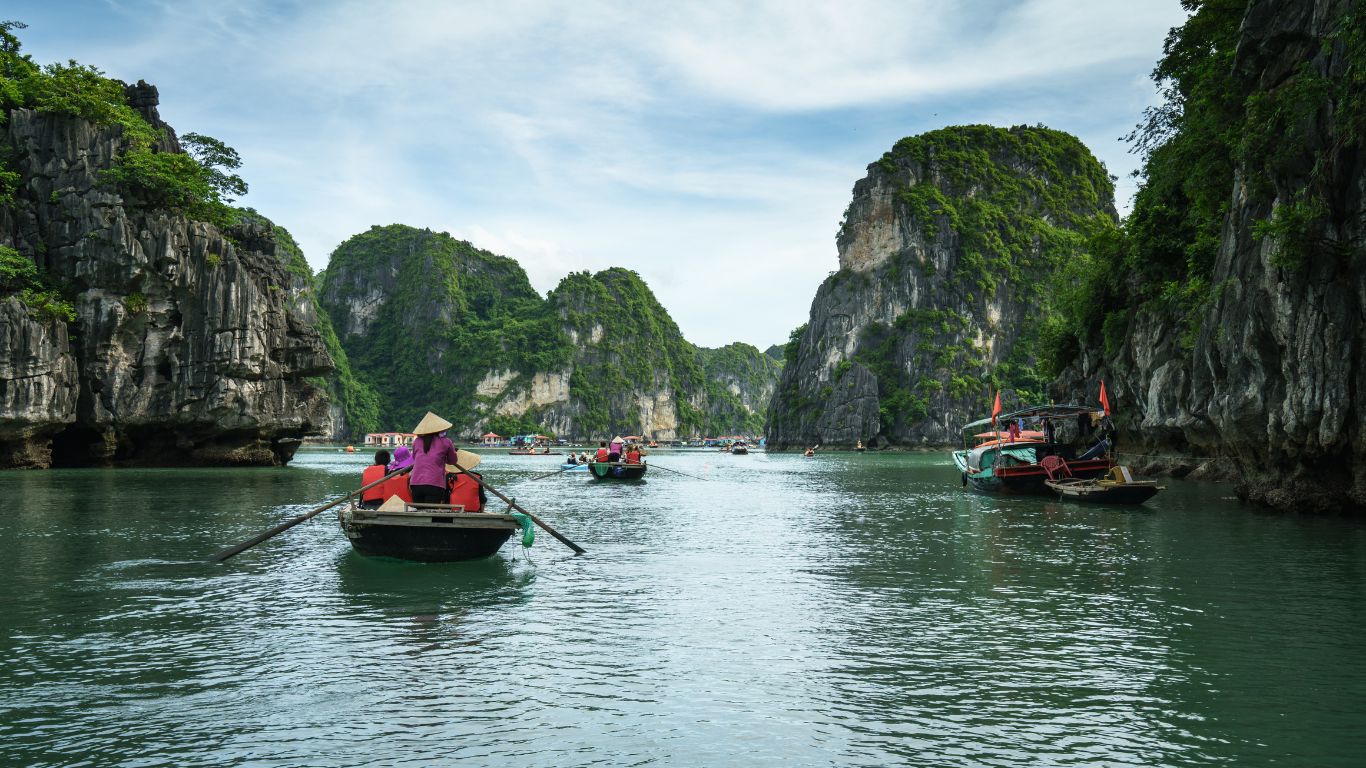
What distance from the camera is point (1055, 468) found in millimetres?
29281

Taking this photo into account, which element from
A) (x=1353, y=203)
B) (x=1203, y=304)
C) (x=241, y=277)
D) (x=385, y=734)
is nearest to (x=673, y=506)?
(x=1203, y=304)

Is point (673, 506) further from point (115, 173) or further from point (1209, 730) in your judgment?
point (115, 173)

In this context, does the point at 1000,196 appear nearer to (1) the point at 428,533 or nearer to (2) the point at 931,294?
(2) the point at 931,294

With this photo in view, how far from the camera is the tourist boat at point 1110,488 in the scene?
25.1 metres

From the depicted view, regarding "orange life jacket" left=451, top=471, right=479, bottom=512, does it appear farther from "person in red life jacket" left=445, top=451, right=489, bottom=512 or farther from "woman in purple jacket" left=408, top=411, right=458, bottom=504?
"woman in purple jacket" left=408, top=411, right=458, bottom=504

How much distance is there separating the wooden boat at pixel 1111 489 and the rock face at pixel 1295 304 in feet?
8.11

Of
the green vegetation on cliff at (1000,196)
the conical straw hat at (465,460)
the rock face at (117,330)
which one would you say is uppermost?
the green vegetation on cliff at (1000,196)

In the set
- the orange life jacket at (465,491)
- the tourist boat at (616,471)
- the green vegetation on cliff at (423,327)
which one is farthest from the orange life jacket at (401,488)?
the green vegetation on cliff at (423,327)

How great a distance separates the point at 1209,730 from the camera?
682 centimetres

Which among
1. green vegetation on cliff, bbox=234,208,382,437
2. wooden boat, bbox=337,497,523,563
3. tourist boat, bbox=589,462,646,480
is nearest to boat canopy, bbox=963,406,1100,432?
tourist boat, bbox=589,462,646,480

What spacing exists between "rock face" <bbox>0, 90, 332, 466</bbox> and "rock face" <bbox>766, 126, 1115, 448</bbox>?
3091 inches

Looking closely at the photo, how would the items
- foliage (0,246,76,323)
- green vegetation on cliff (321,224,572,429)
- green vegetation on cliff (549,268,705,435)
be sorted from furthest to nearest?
green vegetation on cliff (549,268,705,435), green vegetation on cliff (321,224,572,429), foliage (0,246,76,323)

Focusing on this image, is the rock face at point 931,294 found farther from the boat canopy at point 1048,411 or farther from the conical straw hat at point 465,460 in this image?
the conical straw hat at point 465,460

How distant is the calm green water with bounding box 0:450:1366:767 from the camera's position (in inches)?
259
